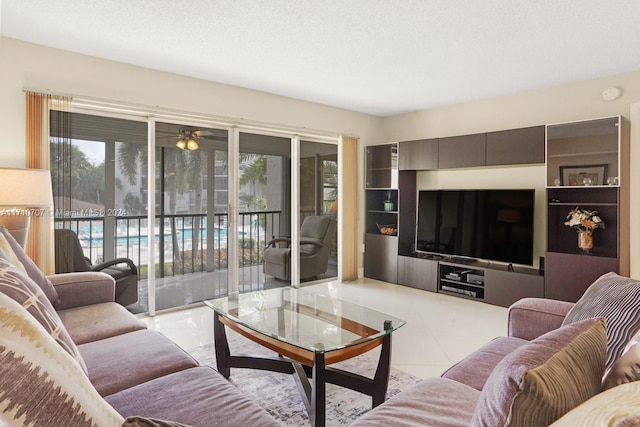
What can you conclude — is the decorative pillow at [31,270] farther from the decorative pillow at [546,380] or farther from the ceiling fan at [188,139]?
the decorative pillow at [546,380]

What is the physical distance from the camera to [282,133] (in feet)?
16.1

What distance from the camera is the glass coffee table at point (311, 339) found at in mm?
1980

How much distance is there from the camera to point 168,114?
3895 mm

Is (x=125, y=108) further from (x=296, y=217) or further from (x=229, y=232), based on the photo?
(x=296, y=217)

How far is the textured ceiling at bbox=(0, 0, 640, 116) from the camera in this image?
2.57m

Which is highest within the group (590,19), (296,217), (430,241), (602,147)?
(590,19)

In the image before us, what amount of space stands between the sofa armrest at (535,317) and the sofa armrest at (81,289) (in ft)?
8.49

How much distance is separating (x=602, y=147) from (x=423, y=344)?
100 inches

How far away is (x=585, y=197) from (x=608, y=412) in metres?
4.10

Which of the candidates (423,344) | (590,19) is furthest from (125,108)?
(590,19)

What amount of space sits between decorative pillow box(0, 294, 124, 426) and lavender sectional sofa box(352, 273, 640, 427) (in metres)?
0.80

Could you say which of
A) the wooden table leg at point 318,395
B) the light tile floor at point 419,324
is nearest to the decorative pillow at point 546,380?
the wooden table leg at point 318,395

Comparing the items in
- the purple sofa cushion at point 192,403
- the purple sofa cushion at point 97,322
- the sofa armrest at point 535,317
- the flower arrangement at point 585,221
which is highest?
the flower arrangement at point 585,221

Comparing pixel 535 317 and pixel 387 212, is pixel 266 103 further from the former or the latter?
pixel 535 317
